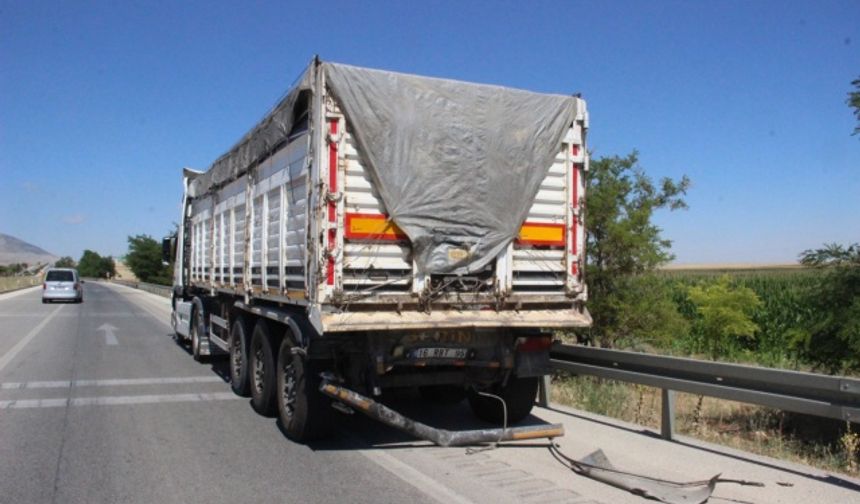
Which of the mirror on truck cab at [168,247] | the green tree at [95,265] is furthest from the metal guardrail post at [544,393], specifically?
the green tree at [95,265]

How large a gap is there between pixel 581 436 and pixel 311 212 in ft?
11.6

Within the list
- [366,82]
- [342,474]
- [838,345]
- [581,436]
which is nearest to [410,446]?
[342,474]

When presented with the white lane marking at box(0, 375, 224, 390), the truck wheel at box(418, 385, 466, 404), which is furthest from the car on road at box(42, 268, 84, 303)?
the truck wheel at box(418, 385, 466, 404)

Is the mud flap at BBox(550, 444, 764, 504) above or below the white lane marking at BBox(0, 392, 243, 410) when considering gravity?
above

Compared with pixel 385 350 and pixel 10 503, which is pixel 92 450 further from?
pixel 385 350

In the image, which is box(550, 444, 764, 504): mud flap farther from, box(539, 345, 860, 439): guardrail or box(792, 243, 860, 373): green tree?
A: box(792, 243, 860, 373): green tree

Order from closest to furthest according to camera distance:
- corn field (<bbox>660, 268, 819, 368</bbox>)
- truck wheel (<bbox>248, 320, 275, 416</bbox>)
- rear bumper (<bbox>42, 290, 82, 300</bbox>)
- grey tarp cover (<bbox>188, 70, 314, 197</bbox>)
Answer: grey tarp cover (<bbox>188, 70, 314, 197</bbox>) → truck wheel (<bbox>248, 320, 275, 416</bbox>) → corn field (<bbox>660, 268, 819, 368</bbox>) → rear bumper (<bbox>42, 290, 82, 300</bbox>)

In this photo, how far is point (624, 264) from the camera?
14.0m

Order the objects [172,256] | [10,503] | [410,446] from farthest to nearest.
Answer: [172,256], [410,446], [10,503]

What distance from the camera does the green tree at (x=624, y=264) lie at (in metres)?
13.9

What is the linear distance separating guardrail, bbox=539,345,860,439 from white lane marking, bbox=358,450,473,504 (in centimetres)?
259

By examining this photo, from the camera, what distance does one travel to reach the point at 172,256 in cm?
1716

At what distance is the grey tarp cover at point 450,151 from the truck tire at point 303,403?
150cm

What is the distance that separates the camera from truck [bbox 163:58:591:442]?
6.45 meters
